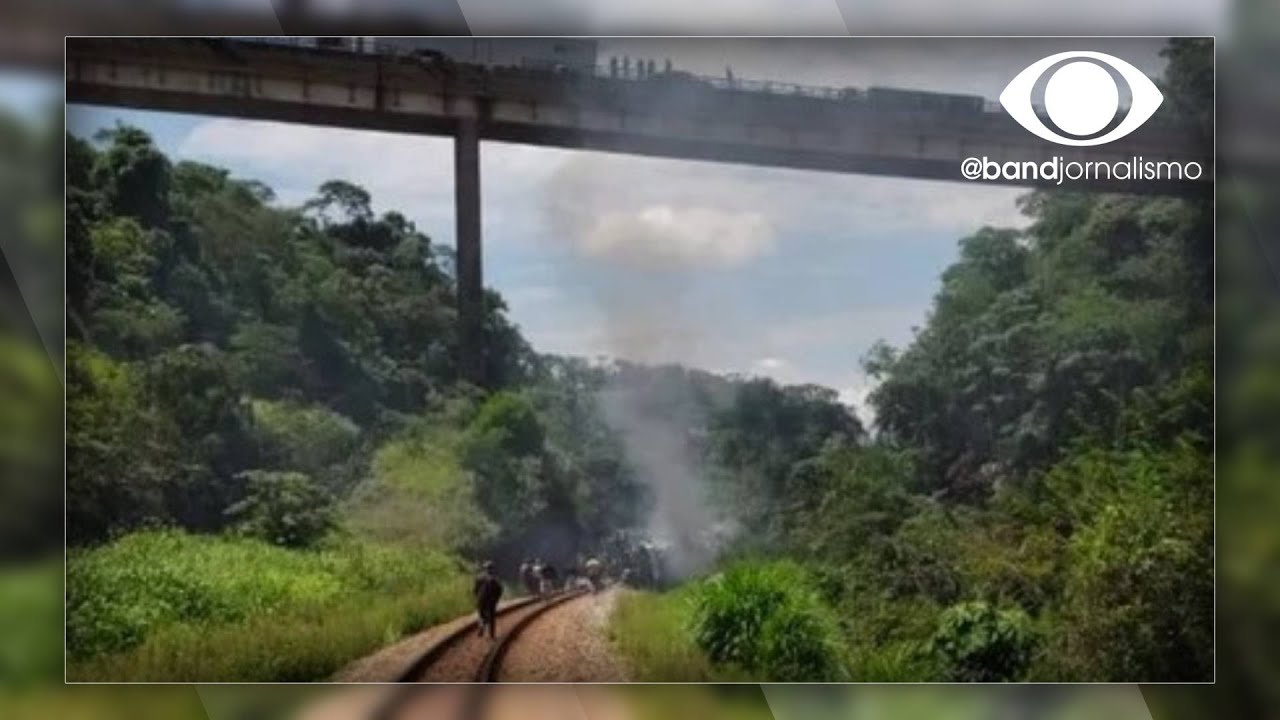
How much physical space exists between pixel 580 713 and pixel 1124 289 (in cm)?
89

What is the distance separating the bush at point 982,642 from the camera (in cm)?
215

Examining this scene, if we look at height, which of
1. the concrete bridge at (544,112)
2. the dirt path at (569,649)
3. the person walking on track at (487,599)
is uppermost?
the concrete bridge at (544,112)

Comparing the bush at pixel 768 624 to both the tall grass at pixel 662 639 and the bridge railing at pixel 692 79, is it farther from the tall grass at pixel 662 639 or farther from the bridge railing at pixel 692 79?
the bridge railing at pixel 692 79

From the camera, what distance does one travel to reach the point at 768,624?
216 cm

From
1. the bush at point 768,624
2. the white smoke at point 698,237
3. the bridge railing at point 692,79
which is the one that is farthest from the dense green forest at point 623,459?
the bridge railing at point 692,79

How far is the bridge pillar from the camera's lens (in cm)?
218

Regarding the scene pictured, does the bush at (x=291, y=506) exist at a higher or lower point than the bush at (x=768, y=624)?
higher

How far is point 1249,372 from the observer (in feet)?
7.05

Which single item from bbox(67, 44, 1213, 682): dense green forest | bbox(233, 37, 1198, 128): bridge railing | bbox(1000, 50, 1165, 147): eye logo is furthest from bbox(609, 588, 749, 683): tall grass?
bbox(1000, 50, 1165, 147): eye logo

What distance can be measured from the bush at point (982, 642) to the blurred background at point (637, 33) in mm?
30

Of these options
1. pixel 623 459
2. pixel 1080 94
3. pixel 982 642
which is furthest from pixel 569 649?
pixel 1080 94

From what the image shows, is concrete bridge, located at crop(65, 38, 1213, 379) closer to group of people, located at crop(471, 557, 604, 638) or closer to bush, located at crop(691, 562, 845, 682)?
group of people, located at crop(471, 557, 604, 638)

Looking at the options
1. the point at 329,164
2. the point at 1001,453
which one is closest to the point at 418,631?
the point at 329,164

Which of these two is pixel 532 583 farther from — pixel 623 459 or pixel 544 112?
pixel 544 112
